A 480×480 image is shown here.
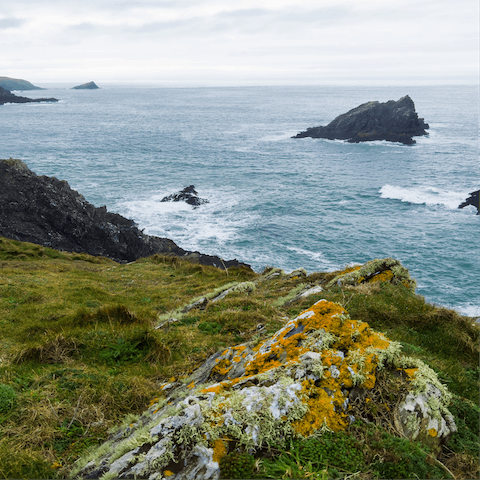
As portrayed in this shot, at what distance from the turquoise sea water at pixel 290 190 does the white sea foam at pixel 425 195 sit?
19cm

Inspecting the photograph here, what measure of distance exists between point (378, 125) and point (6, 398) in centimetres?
12223

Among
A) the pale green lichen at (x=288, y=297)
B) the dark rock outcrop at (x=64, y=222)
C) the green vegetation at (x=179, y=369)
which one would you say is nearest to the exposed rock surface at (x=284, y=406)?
the green vegetation at (x=179, y=369)

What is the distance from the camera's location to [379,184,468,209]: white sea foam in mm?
55334

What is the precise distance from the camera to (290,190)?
6231 cm

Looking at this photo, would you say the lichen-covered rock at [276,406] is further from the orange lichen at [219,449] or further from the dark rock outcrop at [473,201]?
the dark rock outcrop at [473,201]

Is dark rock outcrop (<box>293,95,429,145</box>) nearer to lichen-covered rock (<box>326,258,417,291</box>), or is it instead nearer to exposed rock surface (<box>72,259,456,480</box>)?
lichen-covered rock (<box>326,258,417,291</box>)

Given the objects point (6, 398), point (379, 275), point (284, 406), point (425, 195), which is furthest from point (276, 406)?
point (425, 195)

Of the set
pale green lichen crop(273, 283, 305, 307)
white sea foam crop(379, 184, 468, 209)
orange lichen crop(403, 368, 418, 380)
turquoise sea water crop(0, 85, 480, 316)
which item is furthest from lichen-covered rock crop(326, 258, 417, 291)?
white sea foam crop(379, 184, 468, 209)

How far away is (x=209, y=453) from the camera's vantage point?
360cm

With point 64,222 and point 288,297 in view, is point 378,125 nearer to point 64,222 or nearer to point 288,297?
point 64,222

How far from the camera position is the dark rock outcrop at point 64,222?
115ft

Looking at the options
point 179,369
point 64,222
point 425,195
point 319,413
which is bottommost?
point 64,222

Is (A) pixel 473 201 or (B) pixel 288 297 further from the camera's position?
(A) pixel 473 201

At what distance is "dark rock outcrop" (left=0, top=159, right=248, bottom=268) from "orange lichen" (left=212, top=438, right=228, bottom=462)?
3058 centimetres
